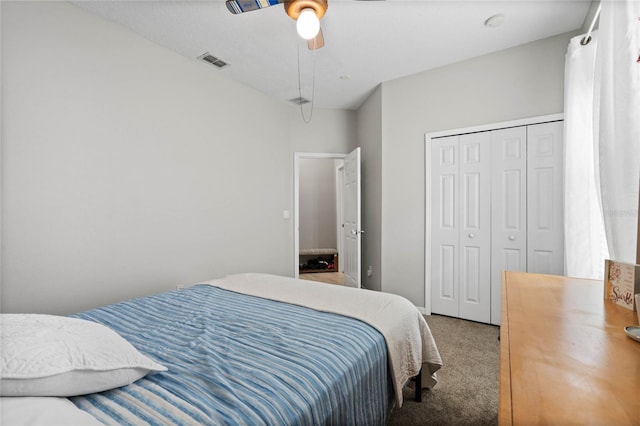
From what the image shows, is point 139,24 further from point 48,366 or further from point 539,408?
point 539,408

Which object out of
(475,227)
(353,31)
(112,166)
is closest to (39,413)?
(112,166)

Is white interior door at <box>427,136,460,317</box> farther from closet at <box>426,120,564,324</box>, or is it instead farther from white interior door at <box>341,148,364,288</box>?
white interior door at <box>341,148,364,288</box>

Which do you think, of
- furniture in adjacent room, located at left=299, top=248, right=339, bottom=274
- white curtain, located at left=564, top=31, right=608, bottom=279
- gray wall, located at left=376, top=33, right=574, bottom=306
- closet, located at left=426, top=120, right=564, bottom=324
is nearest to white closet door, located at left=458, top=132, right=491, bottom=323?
closet, located at left=426, top=120, right=564, bottom=324

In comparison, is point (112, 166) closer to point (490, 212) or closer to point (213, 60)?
point (213, 60)

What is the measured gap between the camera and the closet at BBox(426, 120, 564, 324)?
2.76m

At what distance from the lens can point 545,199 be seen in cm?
277

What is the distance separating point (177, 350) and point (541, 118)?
336 centimetres

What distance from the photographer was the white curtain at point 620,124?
4.07 ft

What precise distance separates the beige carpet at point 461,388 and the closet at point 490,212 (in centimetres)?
49

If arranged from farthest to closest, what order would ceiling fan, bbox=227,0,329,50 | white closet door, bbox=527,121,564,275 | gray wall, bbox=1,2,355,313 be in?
white closet door, bbox=527,121,564,275 → gray wall, bbox=1,2,355,313 → ceiling fan, bbox=227,0,329,50

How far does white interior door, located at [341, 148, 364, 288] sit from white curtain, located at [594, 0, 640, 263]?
8.47 ft

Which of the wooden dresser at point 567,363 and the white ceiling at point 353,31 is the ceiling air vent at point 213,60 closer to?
the white ceiling at point 353,31

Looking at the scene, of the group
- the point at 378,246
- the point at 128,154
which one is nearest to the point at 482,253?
the point at 378,246

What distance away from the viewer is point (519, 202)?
2893 mm
